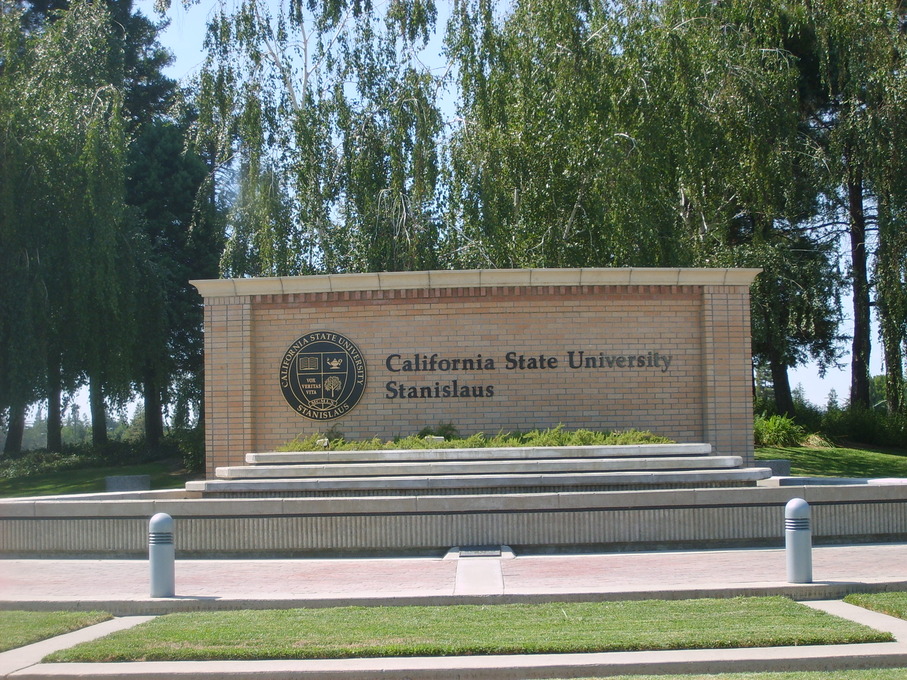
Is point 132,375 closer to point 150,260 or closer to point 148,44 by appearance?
point 150,260

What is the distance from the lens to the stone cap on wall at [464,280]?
51.9ft

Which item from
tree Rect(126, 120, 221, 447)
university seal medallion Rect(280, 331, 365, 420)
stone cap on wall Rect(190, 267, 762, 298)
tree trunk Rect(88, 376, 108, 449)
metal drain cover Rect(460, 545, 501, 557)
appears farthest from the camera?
tree Rect(126, 120, 221, 447)

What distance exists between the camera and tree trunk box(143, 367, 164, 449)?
33.2m

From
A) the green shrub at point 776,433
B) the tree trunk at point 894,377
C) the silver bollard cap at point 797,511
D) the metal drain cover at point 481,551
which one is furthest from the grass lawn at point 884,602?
the tree trunk at point 894,377

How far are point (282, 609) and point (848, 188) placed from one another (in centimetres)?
2479

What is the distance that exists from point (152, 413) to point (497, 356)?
21836 mm

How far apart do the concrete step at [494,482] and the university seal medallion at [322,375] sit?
290 cm

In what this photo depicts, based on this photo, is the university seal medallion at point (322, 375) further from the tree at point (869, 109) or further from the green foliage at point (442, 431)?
the tree at point (869, 109)

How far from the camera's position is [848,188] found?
2858 centimetres

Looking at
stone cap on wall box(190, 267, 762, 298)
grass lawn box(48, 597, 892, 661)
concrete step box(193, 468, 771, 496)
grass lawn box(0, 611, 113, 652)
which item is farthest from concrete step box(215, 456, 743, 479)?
grass lawn box(0, 611, 113, 652)

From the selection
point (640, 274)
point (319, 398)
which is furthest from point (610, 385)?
point (319, 398)

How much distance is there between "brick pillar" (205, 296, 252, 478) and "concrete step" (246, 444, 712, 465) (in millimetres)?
2070

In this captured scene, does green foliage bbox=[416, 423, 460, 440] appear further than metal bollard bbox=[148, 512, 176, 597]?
Yes

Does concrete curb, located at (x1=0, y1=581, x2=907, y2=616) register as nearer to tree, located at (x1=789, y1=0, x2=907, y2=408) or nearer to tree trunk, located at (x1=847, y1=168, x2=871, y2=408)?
tree, located at (x1=789, y1=0, x2=907, y2=408)
